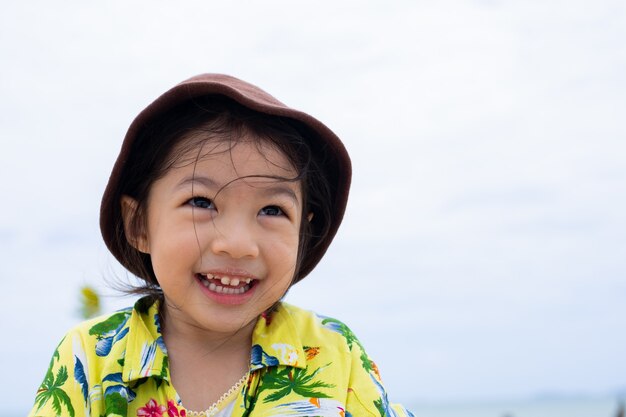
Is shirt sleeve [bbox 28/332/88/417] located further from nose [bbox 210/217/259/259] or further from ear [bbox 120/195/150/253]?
nose [bbox 210/217/259/259]

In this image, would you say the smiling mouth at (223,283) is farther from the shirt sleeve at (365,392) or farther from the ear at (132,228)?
the shirt sleeve at (365,392)

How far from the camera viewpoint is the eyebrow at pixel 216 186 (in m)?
2.68

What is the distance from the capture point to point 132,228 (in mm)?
3020

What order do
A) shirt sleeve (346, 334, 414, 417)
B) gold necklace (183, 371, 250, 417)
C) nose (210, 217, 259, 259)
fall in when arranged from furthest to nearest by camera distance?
shirt sleeve (346, 334, 414, 417)
gold necklace (183, 371, 250, 417)
nose (210, 217, 259, 259)

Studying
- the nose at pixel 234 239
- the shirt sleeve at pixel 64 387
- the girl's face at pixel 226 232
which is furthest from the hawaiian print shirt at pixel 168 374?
the nose at pixel 234 239

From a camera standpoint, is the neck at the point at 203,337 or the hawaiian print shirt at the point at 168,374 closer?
the hawaiian print shirt at the point at 168,374

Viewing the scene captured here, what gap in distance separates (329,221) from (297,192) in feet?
1.20

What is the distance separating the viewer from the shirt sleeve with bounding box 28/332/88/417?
2.69 meters

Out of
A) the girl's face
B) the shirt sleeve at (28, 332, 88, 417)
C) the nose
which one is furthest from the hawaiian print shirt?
the nose

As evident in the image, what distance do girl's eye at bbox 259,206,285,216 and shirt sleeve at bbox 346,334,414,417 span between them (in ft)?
1.98

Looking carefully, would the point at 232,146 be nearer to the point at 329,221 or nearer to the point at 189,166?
the point at 189,166

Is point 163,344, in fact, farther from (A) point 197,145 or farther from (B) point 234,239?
(A) point 197,145

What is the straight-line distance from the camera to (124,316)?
10.1ft

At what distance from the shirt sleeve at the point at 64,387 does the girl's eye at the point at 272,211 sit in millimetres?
775
